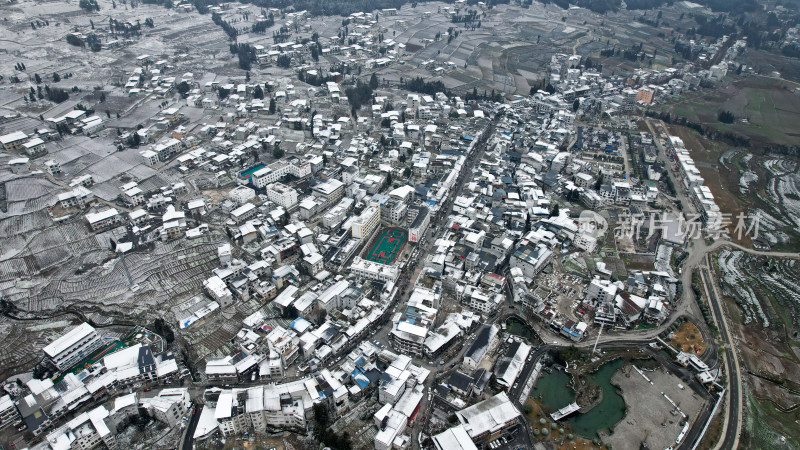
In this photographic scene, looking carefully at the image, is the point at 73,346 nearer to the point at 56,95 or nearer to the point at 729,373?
the point at 729,373

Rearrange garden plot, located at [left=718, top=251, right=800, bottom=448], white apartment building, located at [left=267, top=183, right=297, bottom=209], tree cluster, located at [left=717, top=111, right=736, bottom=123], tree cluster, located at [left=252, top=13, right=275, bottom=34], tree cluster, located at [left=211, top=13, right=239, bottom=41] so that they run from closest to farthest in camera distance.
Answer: garden plot, located at [left=718, top=251, right=800, bottom=448]
white apartment building, located at [left=267, top=183, right=297, bottom=209]
tree cluster, located at [left=717, top=111, right=736, bottom=123]
tree cluster, located at [left=211, top=13, right=239, bottom=41]
tree cluster, located at [left=252, top=13, right=275, bottom=34]

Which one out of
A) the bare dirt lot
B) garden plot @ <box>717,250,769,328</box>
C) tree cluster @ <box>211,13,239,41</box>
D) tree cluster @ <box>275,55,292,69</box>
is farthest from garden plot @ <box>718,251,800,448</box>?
tree cluster @ <box>211,13,239,41</box>

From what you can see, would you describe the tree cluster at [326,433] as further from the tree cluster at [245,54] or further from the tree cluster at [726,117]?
the tree cluster at [726,117]

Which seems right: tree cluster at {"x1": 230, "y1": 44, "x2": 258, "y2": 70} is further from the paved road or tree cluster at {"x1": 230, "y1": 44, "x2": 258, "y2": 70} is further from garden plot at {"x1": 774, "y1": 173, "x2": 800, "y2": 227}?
garden plot at {"x1": 774, "y1": 173, "x2": 800, "y2": 227}

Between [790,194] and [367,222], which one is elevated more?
[367,222]

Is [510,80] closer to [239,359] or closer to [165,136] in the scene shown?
[165,136]

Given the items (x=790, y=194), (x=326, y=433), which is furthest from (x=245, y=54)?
(x=790, y=194)
